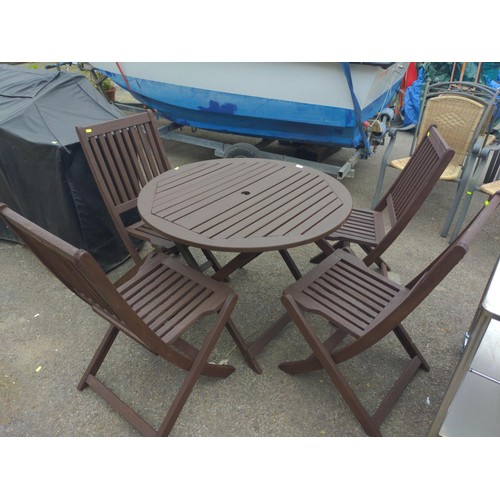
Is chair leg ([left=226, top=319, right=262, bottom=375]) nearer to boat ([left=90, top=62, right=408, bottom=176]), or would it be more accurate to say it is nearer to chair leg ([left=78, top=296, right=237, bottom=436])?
chair leg ([left=78, top=296, right=237, bottom=436])

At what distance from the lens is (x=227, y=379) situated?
205 cm

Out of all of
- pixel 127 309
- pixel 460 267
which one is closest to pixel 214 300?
pixel 127 309

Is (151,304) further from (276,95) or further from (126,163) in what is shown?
(276,95)

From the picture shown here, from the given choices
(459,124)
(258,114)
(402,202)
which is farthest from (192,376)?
(459,124)

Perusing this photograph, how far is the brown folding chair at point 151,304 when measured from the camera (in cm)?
122

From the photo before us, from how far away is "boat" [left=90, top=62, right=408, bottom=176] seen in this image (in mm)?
3471

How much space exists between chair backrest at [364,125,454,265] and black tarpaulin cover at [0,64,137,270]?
2015mm

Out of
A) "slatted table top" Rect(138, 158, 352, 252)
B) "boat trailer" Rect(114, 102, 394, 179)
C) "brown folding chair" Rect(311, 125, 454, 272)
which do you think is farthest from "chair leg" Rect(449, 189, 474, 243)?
"slatted table top" Rect(138, 158, 352, 252)

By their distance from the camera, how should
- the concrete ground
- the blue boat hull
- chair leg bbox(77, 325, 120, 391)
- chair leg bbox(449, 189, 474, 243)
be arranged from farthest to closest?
the blue boat hull → chair leg bbox(449, 189, 474, 243) → chair leg bbox(77, 325, 120, 391) → the concrete ground

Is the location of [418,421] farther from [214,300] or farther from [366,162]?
[366,162]

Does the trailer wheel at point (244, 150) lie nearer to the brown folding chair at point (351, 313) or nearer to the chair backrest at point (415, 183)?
the chair backrest at point (415, 183)

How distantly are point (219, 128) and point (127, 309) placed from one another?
12.0ft

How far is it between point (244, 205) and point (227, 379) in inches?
39.7

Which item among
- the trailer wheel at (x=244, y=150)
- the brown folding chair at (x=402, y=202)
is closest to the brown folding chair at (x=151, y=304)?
the brown folding chair at (x=402, y=202)
